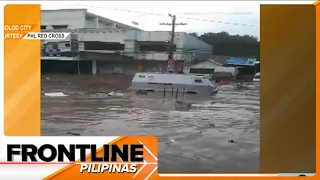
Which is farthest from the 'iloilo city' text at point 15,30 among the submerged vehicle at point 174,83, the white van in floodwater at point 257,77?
the white van in floodwater at point 257,77

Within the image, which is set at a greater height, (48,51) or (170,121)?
(48,51)

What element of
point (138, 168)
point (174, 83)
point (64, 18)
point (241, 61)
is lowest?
point (138, 168)

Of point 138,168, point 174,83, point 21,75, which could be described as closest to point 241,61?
point 174,83

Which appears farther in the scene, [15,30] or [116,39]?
[116,39]

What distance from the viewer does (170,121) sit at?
175 inches

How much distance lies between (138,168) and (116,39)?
1.10 metres

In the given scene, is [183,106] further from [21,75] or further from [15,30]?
[15,30]

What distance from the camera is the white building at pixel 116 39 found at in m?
4.42

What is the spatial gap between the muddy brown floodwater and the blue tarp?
20cm

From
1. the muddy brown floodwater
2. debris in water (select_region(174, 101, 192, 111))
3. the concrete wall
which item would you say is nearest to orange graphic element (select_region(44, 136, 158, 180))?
the muddy brown floodwater

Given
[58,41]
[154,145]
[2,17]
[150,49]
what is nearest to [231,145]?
[154,145]

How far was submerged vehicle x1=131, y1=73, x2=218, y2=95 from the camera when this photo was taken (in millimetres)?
4449

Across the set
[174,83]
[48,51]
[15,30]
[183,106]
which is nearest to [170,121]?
[183,106]

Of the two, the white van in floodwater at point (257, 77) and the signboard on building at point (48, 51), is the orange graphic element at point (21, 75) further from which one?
the white van in floodwater at point (257, 77)
